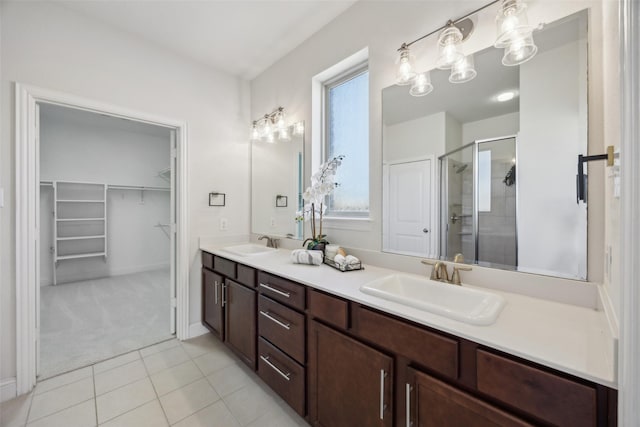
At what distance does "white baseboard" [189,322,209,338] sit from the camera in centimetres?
245

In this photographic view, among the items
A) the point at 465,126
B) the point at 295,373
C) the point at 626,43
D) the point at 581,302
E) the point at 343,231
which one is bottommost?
the point at 295,373

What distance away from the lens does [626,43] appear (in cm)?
51

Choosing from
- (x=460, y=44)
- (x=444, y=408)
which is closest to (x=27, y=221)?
(x=444, y=408)

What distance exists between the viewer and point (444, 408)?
2.82 feet

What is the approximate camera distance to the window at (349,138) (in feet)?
6.28

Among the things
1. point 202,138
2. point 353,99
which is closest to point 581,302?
point 353,99

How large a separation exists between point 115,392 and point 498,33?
10.0 feet

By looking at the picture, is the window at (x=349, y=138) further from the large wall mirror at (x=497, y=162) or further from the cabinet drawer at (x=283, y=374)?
the cabinet drawer at (x=283, y=374)

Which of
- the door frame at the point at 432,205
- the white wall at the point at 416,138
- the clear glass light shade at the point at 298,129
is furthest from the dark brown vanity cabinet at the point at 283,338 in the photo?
the clear glass light shade at the point at 298,129

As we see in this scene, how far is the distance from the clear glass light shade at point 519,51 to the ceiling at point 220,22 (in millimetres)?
1175

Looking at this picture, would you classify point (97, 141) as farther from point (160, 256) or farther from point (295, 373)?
point (295, 373)

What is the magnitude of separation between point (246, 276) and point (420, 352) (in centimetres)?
126

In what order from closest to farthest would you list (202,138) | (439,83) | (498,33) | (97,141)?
(498,33)
(439,83)
(202,138)
(97,141)

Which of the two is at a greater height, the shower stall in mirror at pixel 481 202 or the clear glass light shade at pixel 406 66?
the clear glass light shade at pixel 406 66
